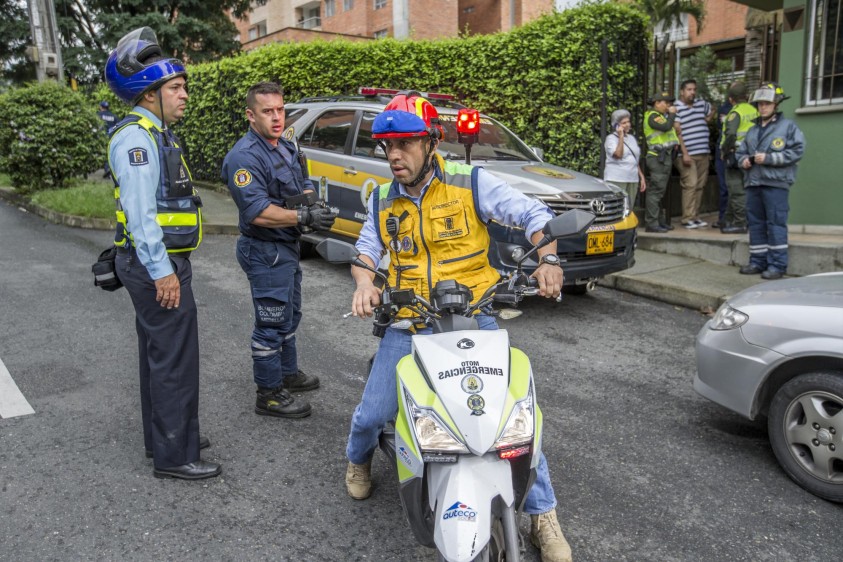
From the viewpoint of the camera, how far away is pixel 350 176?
769 centimetres

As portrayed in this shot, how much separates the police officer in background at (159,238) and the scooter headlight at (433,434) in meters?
1.53

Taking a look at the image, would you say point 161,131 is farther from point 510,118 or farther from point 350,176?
point 510,118

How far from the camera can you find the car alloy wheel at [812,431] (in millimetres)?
3428

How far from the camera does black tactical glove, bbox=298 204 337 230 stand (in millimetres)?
4027

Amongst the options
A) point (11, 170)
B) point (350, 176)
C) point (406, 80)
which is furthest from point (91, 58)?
point (350, 176)

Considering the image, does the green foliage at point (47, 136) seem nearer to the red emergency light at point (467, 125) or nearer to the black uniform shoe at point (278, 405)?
the red emergency light at point (467, 125)

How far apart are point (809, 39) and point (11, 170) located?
13.3 metres

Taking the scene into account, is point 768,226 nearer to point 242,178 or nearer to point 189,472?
point 242,178

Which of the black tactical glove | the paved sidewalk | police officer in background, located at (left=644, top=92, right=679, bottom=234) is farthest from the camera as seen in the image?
police officer in background, located at (left=644, top=92, right=679, bottom=234)

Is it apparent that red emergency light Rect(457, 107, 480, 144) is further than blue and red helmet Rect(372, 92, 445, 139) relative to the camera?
Yes

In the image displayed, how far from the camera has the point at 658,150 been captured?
9688 mm

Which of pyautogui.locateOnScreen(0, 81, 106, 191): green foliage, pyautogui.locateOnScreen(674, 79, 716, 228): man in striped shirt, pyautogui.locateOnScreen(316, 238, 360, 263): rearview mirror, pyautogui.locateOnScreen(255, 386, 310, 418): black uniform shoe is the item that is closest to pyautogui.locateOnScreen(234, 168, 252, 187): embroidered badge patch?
pyautogui.locateOnScreen(255, 386, 310, 418): black uniform shoe

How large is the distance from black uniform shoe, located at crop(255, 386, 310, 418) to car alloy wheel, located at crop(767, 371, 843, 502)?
2.68 metres

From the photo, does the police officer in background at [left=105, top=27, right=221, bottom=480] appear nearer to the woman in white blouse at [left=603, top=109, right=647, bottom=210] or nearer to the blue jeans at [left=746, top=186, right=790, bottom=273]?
the blue jeans at [left=746, top=186, right=790, bottom=273]
